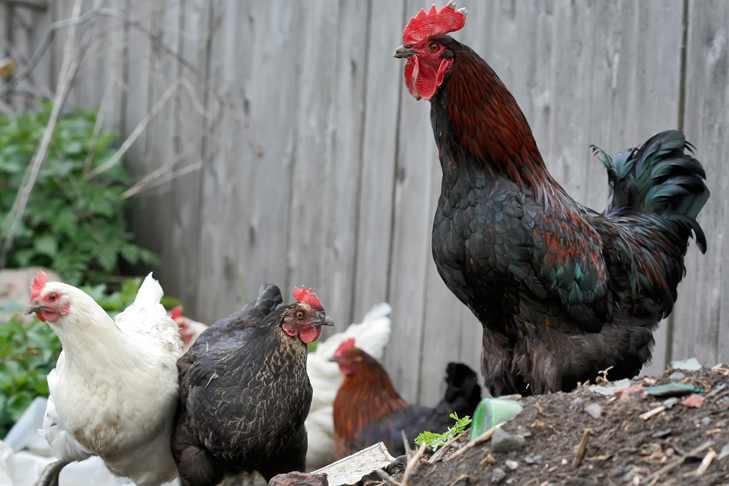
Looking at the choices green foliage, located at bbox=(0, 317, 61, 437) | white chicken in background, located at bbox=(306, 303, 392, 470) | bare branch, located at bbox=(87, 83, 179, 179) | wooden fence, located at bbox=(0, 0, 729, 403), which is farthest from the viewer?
bare branch, located at bbox=(87, 83, 179, 179)

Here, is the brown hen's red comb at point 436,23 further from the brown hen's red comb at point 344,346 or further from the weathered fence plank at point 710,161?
the brown hen's red comb at point 344,346

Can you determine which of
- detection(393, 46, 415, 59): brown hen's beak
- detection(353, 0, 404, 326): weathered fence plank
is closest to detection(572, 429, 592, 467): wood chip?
detection(393, 46, 415, 59): brown hen's beak

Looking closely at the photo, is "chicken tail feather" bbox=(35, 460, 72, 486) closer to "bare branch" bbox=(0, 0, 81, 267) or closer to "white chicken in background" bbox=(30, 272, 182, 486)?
"white chicken in background" bbox=(30, 272, 182, 486)

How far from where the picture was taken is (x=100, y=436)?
415cm

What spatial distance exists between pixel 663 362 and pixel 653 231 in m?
0.81

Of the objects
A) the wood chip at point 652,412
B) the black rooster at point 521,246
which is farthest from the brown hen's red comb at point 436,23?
the wood chip at point 652,412

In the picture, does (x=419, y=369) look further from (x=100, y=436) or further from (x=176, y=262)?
(x=176, y=262)

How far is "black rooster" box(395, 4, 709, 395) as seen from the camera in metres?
3.78

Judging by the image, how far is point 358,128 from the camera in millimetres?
6410

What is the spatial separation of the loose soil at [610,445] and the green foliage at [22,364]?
332 centimetres

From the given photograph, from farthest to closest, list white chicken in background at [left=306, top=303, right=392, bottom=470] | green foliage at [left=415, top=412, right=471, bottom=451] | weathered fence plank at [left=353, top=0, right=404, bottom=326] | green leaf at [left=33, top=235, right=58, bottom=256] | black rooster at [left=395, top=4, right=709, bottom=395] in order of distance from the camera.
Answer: green leaf at [left=33, top=235, right=58, bottom=256]
weathered fence plank at [left=353, top=0, right=404, bottom=326]
white chicken in background at [left=306, top=303, right=392, bottom=470]
black rooster at [left=395, top=4, right=709, bottom=395]
green foliage at [left=415, top=412, right=471, bottom=451]

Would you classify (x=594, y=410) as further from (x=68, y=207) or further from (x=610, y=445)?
(x=68, y=207)

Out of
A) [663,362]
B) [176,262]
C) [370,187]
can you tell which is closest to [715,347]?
[663,362]

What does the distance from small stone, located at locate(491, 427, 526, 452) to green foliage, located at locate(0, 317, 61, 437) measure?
3.58 m
